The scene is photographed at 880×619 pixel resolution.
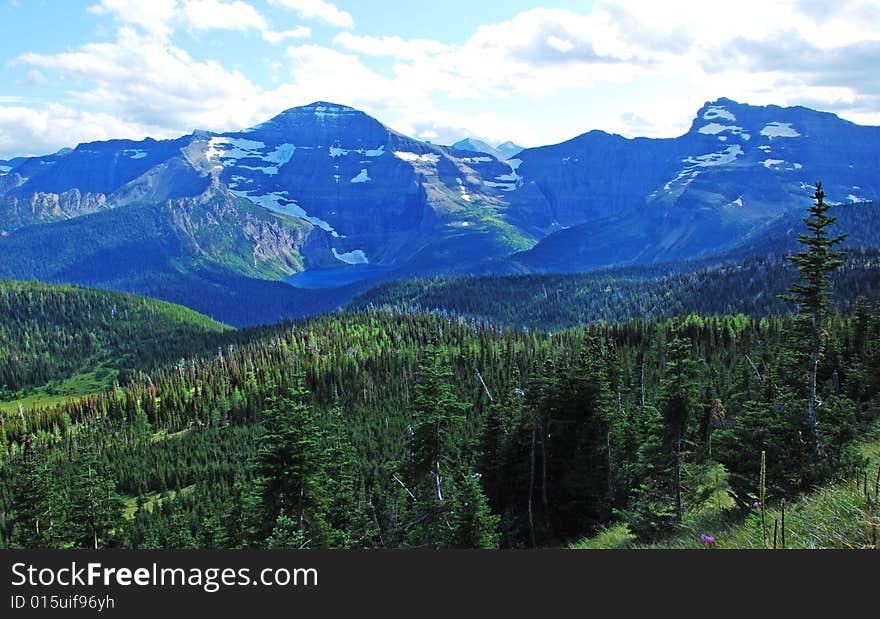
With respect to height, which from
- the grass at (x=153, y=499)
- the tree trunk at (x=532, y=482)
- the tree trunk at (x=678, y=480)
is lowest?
the grass at (x=153, y=499)

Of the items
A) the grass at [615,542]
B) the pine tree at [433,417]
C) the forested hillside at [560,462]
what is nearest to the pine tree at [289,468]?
the forested hillside at [560,462]

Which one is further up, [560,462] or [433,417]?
[433,417]

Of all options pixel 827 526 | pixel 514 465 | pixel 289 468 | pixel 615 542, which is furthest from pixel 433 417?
pixel 827 526

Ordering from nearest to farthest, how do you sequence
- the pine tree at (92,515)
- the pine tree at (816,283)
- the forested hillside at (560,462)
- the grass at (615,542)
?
the grass at (615,542) → the forested hillside at (560,462) → the pine tree at (816,283) → the pine tree at (92,515)

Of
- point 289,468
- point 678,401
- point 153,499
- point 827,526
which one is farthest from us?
point 153,499

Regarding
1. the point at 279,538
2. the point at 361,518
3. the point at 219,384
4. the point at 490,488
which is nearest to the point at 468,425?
the point at 361,518

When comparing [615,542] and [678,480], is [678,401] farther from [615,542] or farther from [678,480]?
[615,542]

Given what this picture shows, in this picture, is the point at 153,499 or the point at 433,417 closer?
the point at 433,417

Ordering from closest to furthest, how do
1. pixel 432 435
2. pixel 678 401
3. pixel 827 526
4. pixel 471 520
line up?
pixel 827 526 < pixel 678 401 < pixel 471 520 < pixel 432 435

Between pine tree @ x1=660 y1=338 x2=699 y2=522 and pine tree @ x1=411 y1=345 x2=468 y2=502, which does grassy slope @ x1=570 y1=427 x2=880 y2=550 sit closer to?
pine tree @ x1=660 y1=338 x2=699 y2=522

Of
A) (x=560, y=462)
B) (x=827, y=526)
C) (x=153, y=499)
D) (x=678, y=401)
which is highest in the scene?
(x=827, y=526)

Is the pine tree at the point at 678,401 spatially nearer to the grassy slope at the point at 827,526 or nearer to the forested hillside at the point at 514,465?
the forested hillside at the point at 514,465

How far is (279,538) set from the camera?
91.9 ft

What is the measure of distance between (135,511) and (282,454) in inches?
3014
